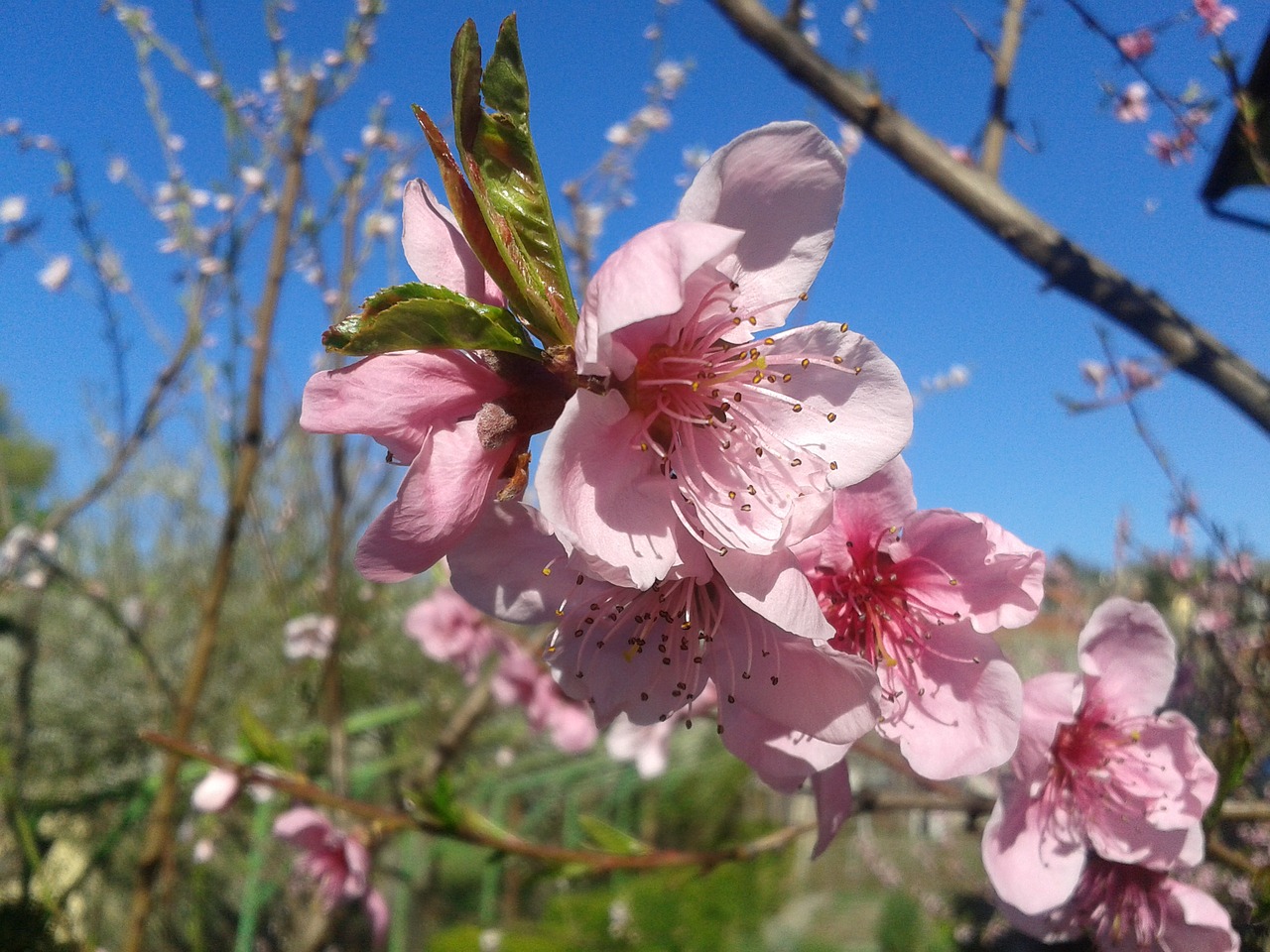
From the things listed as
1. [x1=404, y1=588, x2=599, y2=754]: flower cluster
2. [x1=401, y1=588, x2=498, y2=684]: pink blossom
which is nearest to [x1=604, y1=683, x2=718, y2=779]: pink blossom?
[x1=404, y1=588, x2=599, y2=754]: flower cluster

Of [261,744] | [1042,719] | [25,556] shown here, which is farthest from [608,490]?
[25,556]

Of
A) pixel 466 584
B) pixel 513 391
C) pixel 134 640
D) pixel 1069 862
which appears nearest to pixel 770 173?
pixel 513 391

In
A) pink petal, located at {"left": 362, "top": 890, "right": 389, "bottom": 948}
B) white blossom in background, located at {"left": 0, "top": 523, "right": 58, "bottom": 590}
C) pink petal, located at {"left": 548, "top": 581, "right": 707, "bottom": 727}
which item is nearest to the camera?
pink petal, located at {"left": 548, "top": 581, "right": 707, "bottom": 727}

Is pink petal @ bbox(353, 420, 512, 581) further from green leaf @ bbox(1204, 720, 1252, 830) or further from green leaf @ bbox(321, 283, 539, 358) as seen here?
green leaf @ bbox(1204, 720, 1252, 830)

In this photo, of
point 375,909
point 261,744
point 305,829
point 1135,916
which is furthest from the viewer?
point 375,909

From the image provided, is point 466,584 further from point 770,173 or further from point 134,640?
point 134,640

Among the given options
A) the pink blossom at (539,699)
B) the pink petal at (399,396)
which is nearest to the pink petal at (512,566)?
the pink petal at (399,396)

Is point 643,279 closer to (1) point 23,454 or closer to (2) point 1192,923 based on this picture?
(2) point 1192,923
